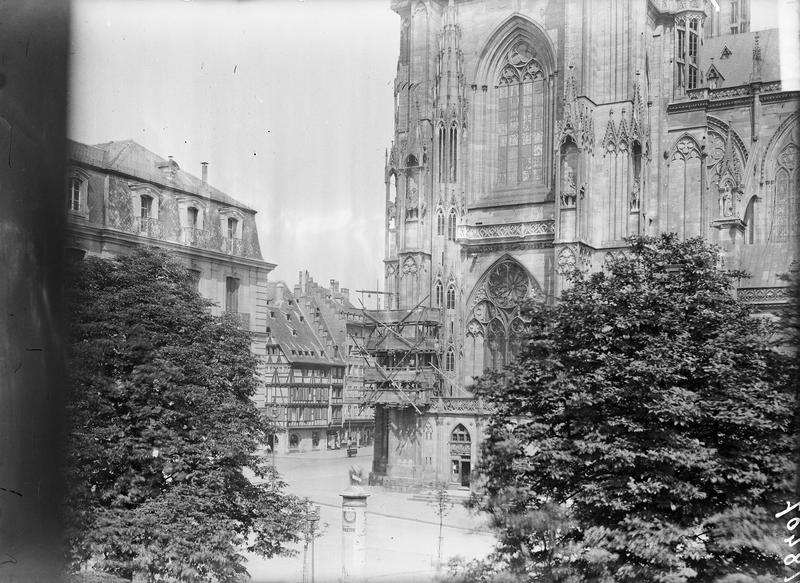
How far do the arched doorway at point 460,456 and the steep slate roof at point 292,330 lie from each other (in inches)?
845

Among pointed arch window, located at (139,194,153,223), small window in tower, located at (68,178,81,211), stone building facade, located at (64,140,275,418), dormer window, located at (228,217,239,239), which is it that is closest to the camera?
small window in tower, located at (68,178,81,211)

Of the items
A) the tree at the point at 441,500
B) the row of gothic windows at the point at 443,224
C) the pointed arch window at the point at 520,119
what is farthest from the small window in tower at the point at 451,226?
the tree at the point at 441,500

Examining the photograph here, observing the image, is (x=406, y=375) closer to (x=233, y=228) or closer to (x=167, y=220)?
(x=233, y=228)

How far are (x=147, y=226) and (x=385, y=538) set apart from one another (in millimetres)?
14077

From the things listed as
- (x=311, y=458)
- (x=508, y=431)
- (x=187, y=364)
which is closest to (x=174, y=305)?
(x=187, y=364)

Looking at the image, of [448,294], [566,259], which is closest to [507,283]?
[448,294]

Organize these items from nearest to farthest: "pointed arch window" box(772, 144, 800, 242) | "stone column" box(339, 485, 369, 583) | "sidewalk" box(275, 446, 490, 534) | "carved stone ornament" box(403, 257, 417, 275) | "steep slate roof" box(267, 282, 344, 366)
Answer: "stone column" box(339, 485, 369, 583) → "sidewalk" box(275, 446, 490, 534) → "pointed arch window" box(772, 144, 800, 242) → "carved stone ornament" box(403, 257, 417, 275) → "steep slate roof" box(267, 282, 344, 366)

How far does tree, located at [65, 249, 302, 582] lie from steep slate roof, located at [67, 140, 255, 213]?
10.8ft

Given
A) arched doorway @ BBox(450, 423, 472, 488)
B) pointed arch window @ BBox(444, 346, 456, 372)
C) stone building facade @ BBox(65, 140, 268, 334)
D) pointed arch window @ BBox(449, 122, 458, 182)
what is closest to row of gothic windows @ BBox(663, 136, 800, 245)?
pointed arch window @ BBox(449, 122, 458, 182)

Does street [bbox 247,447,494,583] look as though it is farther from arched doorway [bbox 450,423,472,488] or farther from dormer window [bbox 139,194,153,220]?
dormer window [bbox 139,194,153,220]

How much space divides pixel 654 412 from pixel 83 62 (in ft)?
50.1

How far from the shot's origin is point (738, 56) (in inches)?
2418

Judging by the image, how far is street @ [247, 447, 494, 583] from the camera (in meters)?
28.7

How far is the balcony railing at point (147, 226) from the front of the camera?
29438 mm
